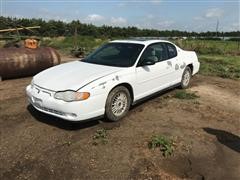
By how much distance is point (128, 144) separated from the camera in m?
4.48

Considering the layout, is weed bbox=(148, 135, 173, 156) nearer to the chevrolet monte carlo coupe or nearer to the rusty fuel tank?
the chevrolet monte carlo coupe

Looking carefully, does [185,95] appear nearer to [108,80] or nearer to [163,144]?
[108,80]

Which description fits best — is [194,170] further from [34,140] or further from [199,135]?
[34,140]

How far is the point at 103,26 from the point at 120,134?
50071mm

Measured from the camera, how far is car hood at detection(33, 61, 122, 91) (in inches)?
188

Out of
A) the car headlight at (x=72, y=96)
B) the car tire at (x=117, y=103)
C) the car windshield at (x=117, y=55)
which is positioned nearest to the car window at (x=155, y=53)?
the car windshield at (x=117, y=55)

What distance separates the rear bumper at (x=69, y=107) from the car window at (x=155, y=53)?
152 centimetres

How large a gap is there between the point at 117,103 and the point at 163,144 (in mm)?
1322

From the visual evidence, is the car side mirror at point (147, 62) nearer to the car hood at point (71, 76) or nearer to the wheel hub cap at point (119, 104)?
the car hood at point (71, 76)

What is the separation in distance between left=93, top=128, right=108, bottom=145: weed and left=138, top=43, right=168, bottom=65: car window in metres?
1.75

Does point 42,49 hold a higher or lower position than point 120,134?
higher

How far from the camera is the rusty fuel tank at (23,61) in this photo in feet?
29.2

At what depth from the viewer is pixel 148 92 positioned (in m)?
6.12

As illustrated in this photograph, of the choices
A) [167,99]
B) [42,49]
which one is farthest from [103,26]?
[167,99]
